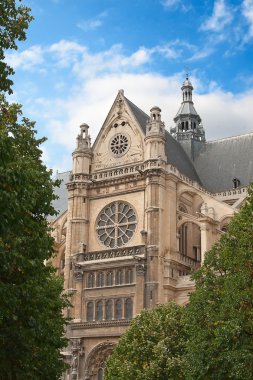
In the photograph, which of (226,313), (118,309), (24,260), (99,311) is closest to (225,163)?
(118,309)

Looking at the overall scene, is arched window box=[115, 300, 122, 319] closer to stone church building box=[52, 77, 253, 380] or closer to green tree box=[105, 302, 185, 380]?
stone church building box=[52, 77, 253, 380]

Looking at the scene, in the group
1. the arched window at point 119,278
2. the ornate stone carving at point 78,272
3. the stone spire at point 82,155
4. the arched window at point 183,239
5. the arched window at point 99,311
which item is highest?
the stone spire at point 82,155

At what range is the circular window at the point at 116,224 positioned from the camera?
186 ft

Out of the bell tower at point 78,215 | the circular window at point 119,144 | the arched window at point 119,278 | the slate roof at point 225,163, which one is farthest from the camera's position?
the slate roof at point 225,163

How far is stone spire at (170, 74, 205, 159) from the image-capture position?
74.5 metres

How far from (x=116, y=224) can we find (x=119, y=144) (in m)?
7.87

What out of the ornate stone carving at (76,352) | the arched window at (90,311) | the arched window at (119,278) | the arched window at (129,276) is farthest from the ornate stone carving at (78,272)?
the ornate stone carving at (76,352)

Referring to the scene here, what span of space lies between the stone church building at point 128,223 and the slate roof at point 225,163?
140 mm

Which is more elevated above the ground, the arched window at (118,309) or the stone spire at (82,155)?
the stone spire at (82,155)

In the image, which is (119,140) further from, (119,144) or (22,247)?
(22,247)

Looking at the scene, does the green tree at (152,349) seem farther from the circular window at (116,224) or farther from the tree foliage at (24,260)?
the circular window at (116,224)

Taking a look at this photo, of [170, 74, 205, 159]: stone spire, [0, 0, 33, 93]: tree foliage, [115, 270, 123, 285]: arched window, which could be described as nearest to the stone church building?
[115, 270, 123, 285]: arched window

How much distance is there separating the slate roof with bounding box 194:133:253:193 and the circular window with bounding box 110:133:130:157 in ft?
33.3

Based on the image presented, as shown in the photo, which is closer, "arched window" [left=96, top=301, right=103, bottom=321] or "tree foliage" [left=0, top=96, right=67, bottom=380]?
"tree foliage" [left=0, top=96, right=67, bottom=380]
